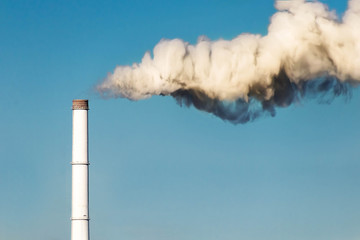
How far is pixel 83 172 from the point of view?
83062mm

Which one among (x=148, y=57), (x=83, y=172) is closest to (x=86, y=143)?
(x=83, y=172)

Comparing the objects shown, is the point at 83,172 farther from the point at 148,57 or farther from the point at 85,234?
the point at 148,57

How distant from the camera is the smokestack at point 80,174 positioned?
272 ft

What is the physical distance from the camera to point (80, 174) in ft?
272

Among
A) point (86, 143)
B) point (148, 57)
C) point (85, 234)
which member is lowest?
point (85, 234)

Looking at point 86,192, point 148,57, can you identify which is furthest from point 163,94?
point 86,192

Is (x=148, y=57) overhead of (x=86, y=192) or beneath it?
overhead

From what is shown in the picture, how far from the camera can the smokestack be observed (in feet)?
272

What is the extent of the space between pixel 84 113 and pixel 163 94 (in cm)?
590

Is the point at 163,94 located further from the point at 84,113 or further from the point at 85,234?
the point at 85,234

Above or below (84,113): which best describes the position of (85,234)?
below

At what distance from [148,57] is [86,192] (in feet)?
35.7

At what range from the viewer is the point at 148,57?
8088 cm

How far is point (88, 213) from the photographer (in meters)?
83.5
